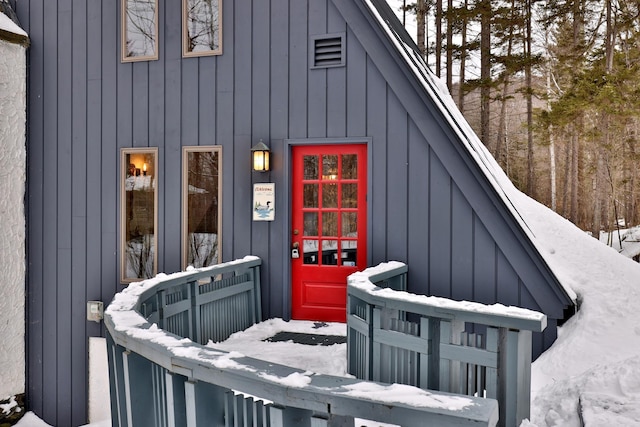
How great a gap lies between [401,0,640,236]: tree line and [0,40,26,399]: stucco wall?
11.3m

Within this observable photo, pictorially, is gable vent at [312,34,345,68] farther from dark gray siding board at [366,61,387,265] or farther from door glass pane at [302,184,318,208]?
door glass pane at [302,184,318,208]

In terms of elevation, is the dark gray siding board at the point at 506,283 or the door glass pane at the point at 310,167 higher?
the door glass pane at the point at 310,167

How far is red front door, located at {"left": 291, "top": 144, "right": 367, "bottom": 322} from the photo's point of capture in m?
5.74

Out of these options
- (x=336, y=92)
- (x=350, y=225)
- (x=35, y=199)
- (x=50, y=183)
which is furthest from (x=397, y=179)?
(x=35, y=199)

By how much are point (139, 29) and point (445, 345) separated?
5675 mm

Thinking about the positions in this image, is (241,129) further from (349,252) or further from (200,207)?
(349,252)

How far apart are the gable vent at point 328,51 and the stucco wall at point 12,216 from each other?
4031 millimetres

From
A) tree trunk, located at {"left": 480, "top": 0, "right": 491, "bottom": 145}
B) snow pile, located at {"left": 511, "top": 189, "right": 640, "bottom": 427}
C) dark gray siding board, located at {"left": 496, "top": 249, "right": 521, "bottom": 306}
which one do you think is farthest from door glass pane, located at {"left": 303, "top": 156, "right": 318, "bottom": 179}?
tree trunk, located at {"left": 480, "top": 0, "right": 491, "bottom": 145}

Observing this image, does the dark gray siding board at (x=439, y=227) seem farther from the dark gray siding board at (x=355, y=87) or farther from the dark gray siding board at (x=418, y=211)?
the dark gray siding board at (x=355, y=87)

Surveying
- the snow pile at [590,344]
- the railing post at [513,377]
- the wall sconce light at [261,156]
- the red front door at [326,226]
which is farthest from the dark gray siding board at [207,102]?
the railing post at [513,377]

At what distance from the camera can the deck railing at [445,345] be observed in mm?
2684

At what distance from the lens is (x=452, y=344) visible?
297 centimetres

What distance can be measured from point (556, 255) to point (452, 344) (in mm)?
3762

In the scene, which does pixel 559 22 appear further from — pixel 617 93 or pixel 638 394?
pixel 638 394
